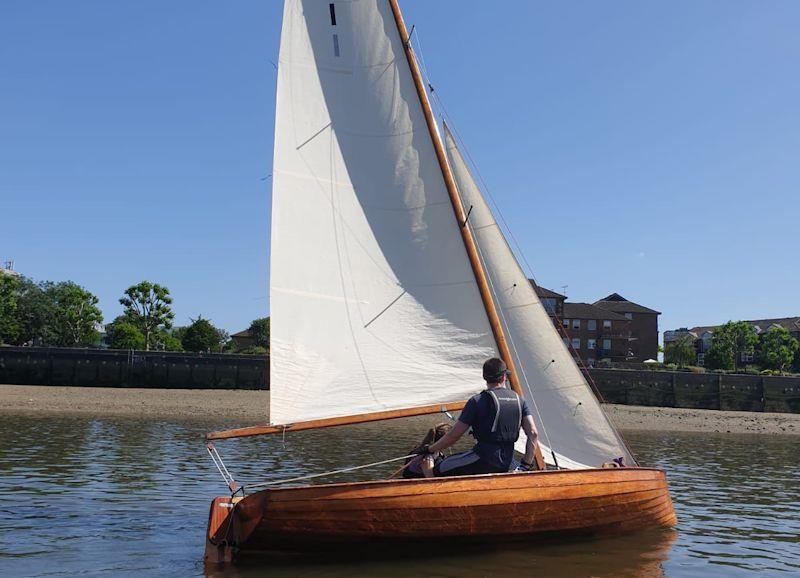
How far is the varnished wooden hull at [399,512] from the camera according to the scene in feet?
29.5

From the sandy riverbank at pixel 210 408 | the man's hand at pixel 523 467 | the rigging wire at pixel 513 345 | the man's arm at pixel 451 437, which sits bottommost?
the sandy riverbank at pixel 210 408

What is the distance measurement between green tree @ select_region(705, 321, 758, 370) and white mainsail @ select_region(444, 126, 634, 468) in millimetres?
101225

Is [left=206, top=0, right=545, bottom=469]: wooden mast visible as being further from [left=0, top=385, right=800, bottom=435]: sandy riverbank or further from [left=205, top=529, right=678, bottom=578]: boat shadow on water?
[left=0, top=385, right=800, bottom=435]: sandy riverbank

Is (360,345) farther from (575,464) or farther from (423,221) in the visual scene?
(575,464)

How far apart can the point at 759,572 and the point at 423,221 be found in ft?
22.7

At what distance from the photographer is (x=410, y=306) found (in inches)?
449

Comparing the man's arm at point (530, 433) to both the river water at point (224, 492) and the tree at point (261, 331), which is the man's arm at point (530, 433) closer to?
the river water at point (224, 492)

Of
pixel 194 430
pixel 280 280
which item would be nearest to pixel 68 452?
pixel 194 430

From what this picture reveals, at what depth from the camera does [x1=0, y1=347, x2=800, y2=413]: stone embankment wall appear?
5044 cm

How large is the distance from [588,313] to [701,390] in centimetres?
5775

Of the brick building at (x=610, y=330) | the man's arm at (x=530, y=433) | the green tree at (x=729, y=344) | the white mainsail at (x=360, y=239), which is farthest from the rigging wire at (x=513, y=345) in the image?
the green tree at (x=729, y=344)

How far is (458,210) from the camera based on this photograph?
11633 millimetres

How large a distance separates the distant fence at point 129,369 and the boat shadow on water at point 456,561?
42557mm

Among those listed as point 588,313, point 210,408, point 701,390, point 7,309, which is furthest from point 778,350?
point 7,309
